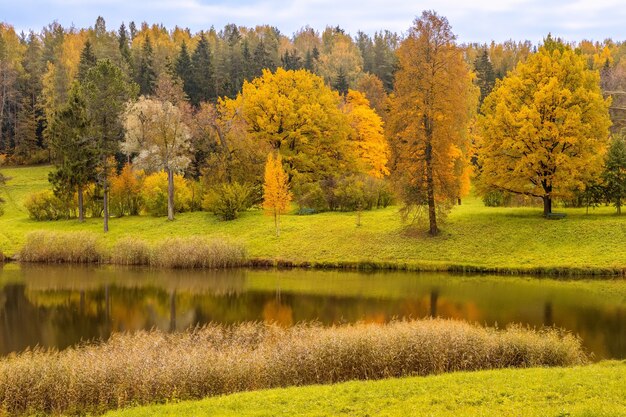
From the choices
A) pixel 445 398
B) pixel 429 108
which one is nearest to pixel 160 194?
pixel 429 108

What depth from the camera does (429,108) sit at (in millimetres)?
38156

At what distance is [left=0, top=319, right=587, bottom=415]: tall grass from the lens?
13336 mm

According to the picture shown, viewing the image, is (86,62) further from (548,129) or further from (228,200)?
(548,129)

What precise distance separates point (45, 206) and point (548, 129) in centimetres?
4641

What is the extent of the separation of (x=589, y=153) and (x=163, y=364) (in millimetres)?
34450

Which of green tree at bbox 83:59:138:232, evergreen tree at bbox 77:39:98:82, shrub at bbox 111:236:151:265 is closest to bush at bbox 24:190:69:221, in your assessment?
green tree at bbox 83:59:138:232

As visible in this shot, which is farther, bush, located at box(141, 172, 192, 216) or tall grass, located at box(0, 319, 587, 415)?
bush, located at box(141, 172, 192, 216)

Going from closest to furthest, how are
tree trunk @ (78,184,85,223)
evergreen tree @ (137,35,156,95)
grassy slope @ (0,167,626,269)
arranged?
grassy slope @ (0,167,626,269) < tree trunk @ (78,184,85,223) < evergreen tree @ (137,35,156,95)

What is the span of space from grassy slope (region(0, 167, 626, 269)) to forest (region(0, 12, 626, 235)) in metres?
1.70

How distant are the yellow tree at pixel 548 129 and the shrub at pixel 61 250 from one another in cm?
3077

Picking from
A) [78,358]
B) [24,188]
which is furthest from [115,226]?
[78,358]

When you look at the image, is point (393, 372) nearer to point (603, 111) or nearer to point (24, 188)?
point (603, 111)

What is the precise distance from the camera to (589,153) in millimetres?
38219

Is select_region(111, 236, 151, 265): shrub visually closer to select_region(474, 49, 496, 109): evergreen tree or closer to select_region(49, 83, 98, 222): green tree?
→ select_region(49, 83, 98, 222): green tree
